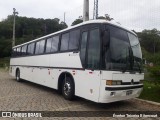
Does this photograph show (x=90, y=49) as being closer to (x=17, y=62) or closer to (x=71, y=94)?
(x=71, y=94)

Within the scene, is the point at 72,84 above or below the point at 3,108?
above

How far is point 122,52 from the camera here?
7891 millimetres

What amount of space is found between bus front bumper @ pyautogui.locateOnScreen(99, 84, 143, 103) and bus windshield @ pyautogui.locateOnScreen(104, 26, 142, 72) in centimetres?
65

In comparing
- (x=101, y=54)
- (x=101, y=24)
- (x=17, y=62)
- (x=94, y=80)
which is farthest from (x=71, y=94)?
(x=17, y=62)

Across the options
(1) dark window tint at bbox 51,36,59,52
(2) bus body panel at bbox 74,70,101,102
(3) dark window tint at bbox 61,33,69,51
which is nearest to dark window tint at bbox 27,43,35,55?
(1) dark window tint at bbox 51,36,59,52

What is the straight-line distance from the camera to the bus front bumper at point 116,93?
284 inches

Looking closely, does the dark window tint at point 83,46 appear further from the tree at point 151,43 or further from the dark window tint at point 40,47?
the tree at point 151,43

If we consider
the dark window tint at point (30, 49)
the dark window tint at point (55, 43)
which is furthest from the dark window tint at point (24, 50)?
the dark window tint at point (55, 43)

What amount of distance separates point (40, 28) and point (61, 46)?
5209 centimetres

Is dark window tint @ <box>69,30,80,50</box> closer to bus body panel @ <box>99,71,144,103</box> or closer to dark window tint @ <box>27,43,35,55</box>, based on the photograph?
bus body panel @ <box>99,71,144,103</box>

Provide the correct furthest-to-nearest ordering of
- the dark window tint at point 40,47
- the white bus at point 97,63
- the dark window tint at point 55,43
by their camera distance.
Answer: the dark window tint at point 40,47
the dark window tint at point 55,43
the white bus at point 97,63

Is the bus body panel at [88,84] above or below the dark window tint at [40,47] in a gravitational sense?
below

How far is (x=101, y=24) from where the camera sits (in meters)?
7.69

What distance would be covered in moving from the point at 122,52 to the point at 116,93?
1.48 m
